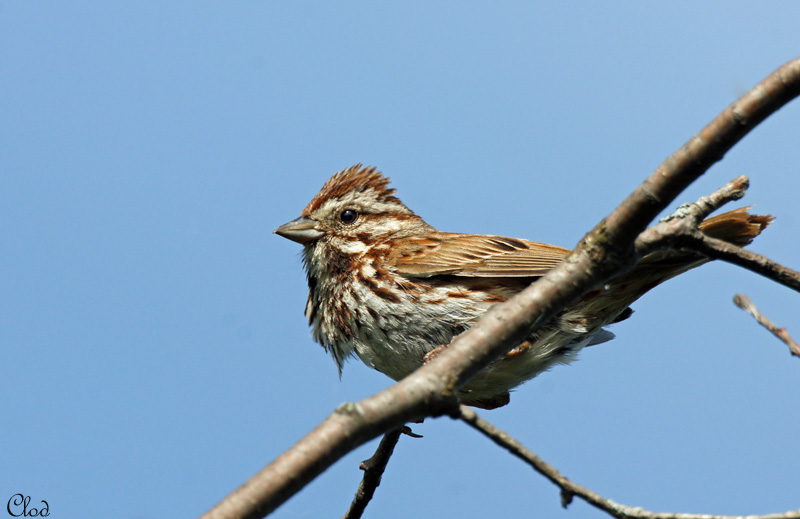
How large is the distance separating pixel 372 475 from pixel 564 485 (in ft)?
6.10

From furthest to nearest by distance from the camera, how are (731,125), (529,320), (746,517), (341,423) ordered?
(746,517)
(529,320)
(731,125)
(341,423)

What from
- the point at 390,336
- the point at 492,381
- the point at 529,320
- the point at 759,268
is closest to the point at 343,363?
the point at 390,336

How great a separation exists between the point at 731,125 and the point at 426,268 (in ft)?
8.90

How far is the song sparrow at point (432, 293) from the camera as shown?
4.55 meters

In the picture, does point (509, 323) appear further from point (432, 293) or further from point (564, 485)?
point (432, 293)

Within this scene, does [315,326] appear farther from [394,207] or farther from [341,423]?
[341,423]

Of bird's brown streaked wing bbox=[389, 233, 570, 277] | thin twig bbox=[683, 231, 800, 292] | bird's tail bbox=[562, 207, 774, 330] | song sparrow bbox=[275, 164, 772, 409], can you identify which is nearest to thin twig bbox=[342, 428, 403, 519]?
song sparrow bbox=[275, 164, 772, 409]

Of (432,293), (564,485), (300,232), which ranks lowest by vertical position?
(564,485)

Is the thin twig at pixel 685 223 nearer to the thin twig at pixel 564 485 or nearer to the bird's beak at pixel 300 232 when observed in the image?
the thin twig at pixel 564 485

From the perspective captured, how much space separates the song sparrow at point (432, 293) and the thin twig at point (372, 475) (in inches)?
20.8

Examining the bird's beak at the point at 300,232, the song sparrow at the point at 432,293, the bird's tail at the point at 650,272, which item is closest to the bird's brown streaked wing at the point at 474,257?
the song sparrow at the point at 432,293

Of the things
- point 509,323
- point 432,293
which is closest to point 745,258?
point 509,323

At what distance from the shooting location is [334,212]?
554 centimetres

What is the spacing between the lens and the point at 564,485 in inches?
107
